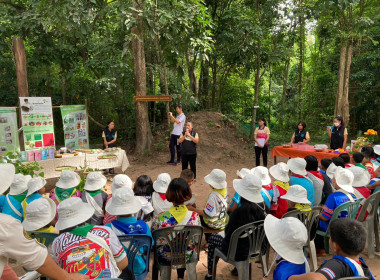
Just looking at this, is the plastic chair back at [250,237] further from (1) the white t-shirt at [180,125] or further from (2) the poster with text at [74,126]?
(2) the poster with text at [74,126]

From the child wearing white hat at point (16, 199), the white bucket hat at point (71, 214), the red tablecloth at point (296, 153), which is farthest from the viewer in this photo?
the red tablecloth at point (296, 153)

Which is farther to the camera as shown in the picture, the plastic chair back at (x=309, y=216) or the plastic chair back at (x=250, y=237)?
the plastic chair back at (x=309, y=216)

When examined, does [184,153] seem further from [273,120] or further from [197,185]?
[273,120]

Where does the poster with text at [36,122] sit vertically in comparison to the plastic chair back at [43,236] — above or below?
above

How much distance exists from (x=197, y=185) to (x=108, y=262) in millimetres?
4838

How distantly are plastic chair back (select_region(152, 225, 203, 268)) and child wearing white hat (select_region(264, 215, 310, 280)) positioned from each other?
0.80 meters

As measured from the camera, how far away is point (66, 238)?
1.78 meters

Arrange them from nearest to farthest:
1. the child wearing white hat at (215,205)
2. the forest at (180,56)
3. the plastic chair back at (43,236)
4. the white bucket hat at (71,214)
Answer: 1. the white bucket hat at (71,214)
2. the plastic chair back at (43,236)
3. the child wearing white hat at (215,205)
4. the forest at (180,56)

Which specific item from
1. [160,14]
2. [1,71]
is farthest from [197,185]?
[1,71]

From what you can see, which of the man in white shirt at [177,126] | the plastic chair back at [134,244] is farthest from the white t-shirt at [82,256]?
the man in white shirt at [177,126]

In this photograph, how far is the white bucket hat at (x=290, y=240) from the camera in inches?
67.1

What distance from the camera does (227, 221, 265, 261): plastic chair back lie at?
7.92 ft

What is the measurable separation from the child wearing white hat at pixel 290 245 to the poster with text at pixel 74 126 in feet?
24.1

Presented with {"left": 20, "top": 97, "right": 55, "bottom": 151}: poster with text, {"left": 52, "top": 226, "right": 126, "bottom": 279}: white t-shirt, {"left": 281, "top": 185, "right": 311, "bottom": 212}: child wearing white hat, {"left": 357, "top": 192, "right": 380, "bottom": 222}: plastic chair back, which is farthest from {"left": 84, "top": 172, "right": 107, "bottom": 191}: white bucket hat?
{"left": 20, "top": 97, "right": 55, "bottom": 151}: poster with text
